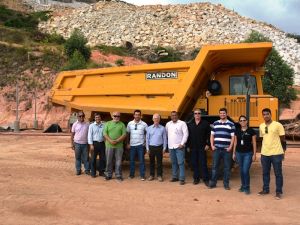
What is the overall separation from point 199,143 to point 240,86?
214cm

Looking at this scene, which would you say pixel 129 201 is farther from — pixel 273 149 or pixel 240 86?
pixel 240 86

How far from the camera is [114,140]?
9867 millimetres

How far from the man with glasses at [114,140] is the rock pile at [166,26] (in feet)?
118

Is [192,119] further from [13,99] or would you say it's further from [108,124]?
[13,99]

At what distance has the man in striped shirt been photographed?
29.0ft

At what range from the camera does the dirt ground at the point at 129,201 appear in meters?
6.71

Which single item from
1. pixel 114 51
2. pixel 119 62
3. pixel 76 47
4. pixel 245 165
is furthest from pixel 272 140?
pixel 114 51

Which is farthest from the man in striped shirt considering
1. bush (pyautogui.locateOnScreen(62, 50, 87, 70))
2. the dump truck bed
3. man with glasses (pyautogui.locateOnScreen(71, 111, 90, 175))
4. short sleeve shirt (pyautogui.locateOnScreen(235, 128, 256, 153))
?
bush (pyautogui.locateOnScreen(62, 50, 87, 70))

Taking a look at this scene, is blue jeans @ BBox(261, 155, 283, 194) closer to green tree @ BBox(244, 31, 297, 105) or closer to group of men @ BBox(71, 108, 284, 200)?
group of men @ BBox(71, 108, 284, 200)

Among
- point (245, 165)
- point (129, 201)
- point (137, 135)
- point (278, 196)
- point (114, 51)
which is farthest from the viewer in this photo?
point (114, 51)

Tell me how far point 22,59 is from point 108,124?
93.9 ft

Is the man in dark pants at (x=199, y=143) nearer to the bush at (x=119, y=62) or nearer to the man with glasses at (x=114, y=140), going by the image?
the man with glasses at (x=114, y=140)

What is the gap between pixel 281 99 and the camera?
32.7 meters

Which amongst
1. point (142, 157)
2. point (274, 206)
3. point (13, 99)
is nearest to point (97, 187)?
point (142, 157)
